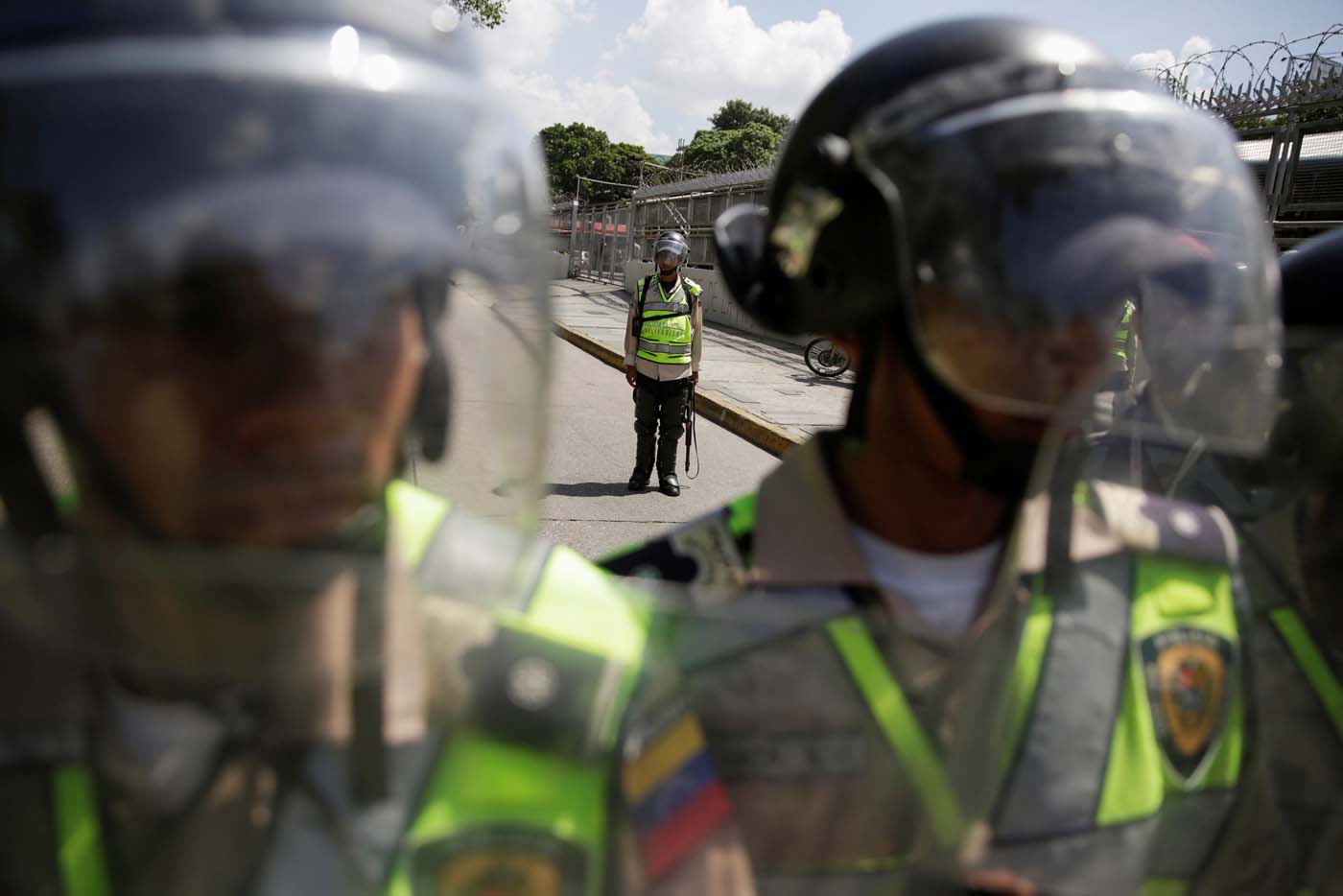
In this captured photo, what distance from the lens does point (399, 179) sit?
771 mm

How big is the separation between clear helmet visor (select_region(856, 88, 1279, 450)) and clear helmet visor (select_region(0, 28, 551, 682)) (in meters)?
0.53

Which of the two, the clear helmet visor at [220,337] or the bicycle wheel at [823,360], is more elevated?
the clear helmet visor at [220,337]

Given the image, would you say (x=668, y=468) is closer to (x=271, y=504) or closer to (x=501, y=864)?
(x=501, y=864)

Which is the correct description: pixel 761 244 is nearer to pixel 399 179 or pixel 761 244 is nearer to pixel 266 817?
pixel 399 179

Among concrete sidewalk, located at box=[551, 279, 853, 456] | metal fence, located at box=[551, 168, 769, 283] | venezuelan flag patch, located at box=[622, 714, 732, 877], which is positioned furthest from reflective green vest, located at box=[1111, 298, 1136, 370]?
metal fence, located at box=[551, 168, 769, 283]

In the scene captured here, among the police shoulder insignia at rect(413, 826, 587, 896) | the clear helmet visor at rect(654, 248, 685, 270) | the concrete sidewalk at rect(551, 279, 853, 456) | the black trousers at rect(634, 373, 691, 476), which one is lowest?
the concrete sidewalk at rect(551, 279, 853, 456)

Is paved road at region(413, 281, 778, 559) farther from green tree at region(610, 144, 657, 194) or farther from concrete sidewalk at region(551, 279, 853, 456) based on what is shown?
green tree at region(610, 144, 657, 194)

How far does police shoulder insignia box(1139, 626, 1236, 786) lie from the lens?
1128 mm

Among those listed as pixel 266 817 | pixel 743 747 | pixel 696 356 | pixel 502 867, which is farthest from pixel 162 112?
pixel 696 356

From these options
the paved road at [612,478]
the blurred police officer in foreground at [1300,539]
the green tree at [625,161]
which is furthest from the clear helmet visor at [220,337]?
the green tree at [625,161]

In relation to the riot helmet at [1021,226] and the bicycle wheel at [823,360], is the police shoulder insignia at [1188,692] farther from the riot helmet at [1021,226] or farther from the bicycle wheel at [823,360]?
the bicycle wheel at [823,360]

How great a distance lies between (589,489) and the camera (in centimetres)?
668

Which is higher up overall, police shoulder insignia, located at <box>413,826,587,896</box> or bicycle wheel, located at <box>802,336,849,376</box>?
police shoulder insignia, located at <box>413,826,587,896</box>

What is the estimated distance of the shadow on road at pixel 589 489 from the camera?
650 cm
